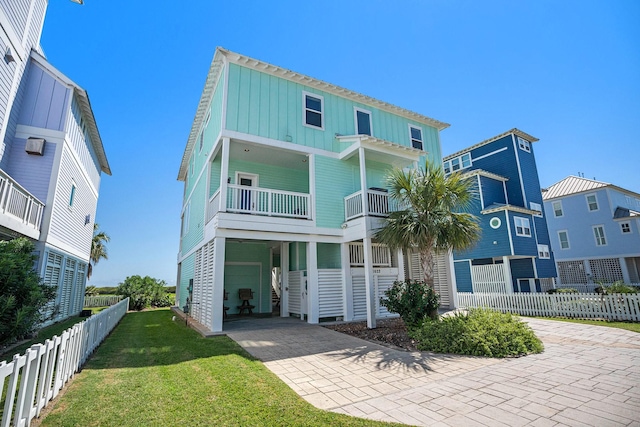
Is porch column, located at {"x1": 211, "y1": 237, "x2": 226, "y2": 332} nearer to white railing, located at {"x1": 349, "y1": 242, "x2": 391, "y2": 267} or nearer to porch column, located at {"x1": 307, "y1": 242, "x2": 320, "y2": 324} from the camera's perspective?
porch column, located at {"x1": 307, "y1": 242, "x2": 320, "y2": 324}

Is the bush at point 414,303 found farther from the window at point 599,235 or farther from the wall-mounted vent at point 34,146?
the window at point 599,235

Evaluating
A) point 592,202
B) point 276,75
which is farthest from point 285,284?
point 592,202

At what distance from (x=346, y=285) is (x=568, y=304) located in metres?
9.40

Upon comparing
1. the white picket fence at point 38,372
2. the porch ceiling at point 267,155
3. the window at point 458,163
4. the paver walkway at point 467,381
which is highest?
the window at point 458,163

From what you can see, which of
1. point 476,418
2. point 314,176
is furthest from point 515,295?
point 476,418

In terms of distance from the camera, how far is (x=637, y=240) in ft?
70.0

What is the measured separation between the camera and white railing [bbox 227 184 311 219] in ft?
33.3

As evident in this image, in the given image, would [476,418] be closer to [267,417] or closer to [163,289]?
[267,417]

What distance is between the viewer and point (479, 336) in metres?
6.54

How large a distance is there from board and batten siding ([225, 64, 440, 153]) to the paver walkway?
7.61 meters

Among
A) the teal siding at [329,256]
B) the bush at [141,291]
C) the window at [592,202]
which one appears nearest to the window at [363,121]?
the teal siding at [329,256]

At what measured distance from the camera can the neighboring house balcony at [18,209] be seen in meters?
7.61

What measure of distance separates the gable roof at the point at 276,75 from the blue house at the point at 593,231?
17.7m

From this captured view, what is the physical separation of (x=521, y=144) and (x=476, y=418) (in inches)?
932
